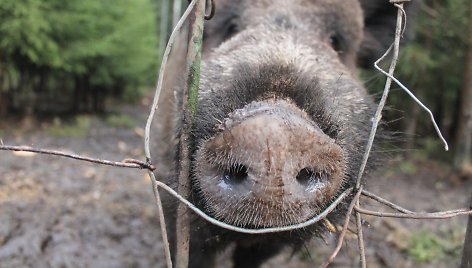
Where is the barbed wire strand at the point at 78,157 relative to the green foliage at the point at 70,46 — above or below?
above

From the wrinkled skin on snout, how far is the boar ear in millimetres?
1034

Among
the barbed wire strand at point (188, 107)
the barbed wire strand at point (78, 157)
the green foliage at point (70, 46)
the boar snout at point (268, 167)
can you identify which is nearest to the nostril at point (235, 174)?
the boar snout at point (268, 167)

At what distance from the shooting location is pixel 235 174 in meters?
1.56

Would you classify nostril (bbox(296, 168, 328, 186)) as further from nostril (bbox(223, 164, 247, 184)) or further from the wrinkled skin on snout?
nostril (bbox(223, 164, 247, 184))

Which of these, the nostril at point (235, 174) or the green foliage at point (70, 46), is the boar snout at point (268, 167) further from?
the green foliage at point (70, 46)

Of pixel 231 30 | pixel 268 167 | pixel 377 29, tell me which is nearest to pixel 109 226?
pixel 231 30

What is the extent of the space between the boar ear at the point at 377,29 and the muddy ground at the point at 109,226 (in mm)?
830

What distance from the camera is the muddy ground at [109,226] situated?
342 centimetres

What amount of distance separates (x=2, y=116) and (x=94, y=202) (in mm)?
6146

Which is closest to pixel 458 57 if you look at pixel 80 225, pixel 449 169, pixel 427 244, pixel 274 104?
pixel 449 169

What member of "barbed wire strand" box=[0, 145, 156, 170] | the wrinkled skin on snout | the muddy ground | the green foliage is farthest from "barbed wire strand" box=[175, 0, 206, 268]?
the green foliage

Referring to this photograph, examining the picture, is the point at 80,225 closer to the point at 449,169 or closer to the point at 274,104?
the point at 274,104

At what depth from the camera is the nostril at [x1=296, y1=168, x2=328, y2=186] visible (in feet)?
5.12

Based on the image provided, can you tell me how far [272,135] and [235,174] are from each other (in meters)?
0.19
